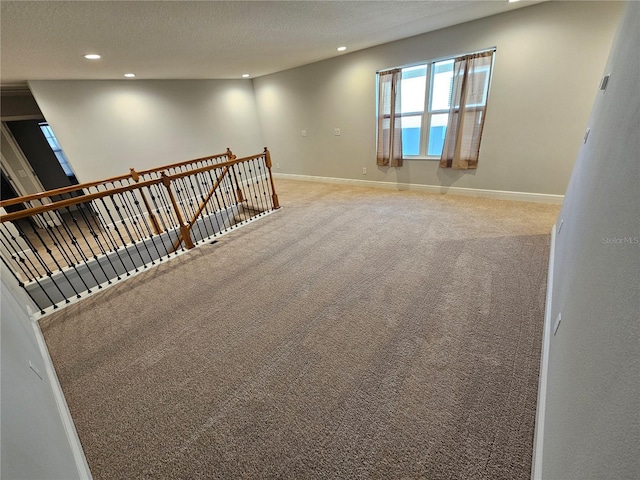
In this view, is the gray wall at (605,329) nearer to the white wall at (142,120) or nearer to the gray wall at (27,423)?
the gray wall at (27,423)

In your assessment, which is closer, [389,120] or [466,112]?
[466,112]

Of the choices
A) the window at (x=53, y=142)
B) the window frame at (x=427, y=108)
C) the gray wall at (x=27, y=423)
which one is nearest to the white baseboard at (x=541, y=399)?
the gray wall at (x=27, y=423)

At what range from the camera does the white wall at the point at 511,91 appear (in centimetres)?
282

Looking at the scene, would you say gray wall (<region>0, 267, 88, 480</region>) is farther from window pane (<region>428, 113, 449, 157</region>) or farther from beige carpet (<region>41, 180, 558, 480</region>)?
window pane (<region>428, 113, 449, 157</region>)

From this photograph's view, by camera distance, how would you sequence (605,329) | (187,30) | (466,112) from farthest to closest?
(466,112), (187,30), (605,329)

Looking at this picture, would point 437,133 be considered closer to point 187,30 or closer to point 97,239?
point 187,30

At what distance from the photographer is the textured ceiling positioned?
1919 millimetres

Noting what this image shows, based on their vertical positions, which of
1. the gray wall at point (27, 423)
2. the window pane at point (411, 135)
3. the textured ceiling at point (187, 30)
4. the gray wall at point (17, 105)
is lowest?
the gray wall at point (27, 423)

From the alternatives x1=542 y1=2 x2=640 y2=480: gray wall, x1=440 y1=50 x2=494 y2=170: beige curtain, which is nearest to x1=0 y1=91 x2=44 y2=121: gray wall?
x1=440 y1=50 x2=494 y2=170: beige curtain

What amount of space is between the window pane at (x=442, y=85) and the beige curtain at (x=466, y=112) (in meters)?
0.15

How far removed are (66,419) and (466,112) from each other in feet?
16.4

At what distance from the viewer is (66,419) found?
138 cm

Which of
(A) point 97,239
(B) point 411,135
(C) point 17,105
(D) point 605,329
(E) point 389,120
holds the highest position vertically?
(C) point 17,105

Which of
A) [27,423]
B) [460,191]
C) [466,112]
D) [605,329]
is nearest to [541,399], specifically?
[605,329]
